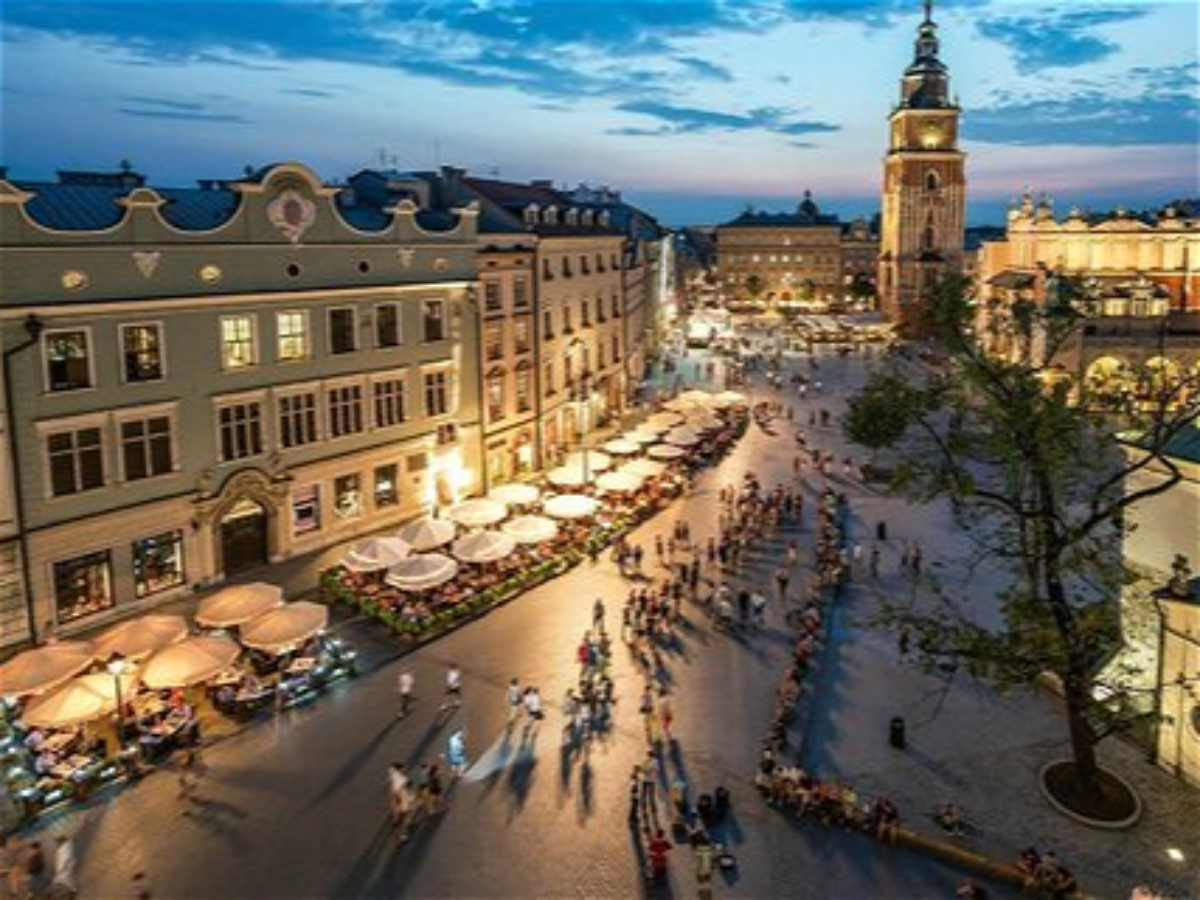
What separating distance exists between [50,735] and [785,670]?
19.1 m

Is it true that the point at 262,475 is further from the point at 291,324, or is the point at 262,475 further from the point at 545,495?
the point at 545,495

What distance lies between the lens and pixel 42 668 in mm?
23625

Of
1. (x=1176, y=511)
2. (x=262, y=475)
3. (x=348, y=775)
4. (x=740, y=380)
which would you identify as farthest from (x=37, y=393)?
(x=740, y=380)

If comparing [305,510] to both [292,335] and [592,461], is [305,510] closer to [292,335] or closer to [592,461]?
[292,335]

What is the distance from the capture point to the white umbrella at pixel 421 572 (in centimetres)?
3056

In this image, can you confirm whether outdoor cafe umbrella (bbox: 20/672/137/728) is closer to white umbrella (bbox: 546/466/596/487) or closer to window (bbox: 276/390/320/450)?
window (bbox: 276/390/320/450)

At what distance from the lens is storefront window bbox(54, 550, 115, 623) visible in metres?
28.8

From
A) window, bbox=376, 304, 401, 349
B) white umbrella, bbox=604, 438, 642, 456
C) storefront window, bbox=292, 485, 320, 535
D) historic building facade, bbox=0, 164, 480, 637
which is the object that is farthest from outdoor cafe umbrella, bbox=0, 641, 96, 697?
white umbrella, bbox=604, 438, 642, 456

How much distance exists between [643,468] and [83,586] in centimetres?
2443

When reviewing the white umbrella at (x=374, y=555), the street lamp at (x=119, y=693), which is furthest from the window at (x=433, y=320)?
the street lamp at (x=119, y=693)

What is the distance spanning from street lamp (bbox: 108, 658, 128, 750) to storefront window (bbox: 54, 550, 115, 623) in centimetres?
691

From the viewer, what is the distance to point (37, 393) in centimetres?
2775

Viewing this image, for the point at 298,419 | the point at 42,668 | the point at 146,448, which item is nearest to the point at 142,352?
the point at 146,448

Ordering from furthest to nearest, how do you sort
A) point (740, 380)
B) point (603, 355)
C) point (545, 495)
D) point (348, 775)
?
point (740, 380) → point (603, 355) → point (545, 495) → point (348, 775)
